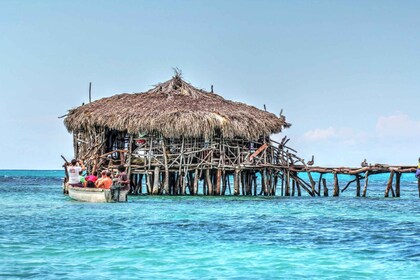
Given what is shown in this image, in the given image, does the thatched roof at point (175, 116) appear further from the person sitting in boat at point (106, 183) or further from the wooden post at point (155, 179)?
the person sitting in boat at point (106, 183)

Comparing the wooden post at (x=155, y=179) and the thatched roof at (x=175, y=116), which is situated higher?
the thatched roof at (x=175, y=116)

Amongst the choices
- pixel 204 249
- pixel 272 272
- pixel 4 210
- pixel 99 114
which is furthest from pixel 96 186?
pixel 272 272

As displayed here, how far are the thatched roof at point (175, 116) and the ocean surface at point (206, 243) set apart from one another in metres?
7.27

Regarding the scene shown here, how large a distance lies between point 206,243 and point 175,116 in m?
16.9

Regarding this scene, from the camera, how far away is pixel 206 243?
16.5 m

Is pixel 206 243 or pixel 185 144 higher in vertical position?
pixel 185 144

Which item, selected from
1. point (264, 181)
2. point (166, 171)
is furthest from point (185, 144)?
point (264, 181)

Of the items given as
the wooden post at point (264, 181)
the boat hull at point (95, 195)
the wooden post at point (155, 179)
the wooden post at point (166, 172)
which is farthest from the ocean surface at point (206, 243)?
the wooden post at point (264, 181)

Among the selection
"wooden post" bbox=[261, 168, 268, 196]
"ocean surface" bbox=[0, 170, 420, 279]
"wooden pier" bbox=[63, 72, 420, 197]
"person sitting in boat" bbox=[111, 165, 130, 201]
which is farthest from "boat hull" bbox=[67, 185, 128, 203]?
"wooden post" bbox=[261, 168, 268, 196]

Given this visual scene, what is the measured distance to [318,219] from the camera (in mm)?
22250

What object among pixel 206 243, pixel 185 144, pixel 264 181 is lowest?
pixel 206 243

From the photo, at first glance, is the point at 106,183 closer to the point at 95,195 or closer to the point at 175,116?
the point at 95,195

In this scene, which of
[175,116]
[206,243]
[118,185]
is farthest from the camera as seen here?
[175,116]

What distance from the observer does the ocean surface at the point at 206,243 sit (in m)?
13.2
